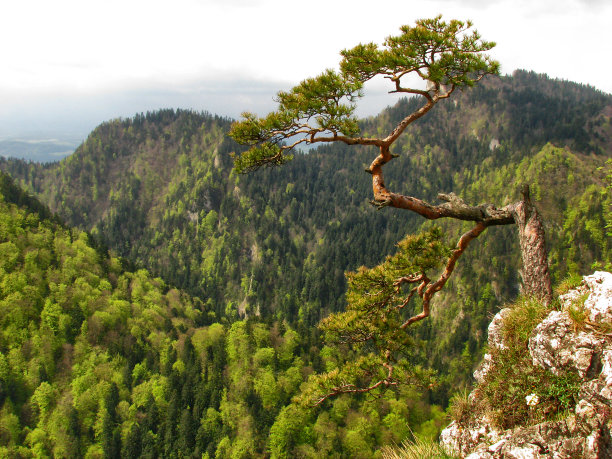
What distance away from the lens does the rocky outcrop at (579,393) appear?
7.18m

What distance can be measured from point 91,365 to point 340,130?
83.2m

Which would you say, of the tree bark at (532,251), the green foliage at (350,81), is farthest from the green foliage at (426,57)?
the tree bark at (532,251)

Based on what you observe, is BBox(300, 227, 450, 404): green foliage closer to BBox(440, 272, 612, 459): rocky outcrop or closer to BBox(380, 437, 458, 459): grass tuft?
BBox(380, 437, 458, 459): grass tuft

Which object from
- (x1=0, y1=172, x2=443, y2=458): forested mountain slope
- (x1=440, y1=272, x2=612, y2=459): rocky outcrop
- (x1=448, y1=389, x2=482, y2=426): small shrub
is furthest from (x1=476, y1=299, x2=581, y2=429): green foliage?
(x1=0, y1=172, x2=443, y2=458): forested mountain slope

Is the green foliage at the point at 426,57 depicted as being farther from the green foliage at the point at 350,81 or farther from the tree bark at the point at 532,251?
the tree bark at the point at 532,251

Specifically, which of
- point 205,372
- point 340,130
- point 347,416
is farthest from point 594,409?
point 205,372

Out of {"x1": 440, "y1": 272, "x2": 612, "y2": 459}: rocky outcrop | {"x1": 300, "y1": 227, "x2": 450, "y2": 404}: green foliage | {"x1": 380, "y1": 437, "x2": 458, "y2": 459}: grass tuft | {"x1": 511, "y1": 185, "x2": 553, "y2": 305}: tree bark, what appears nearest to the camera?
{"x1": 440, "y1": 272, "x2": 612, "y2": 459}: rocky outcrop

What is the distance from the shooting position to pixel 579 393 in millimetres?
7965

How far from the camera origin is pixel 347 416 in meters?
61.6

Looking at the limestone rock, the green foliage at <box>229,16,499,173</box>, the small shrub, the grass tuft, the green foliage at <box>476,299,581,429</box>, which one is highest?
the green foliage at <box>229,16,499,173</box>

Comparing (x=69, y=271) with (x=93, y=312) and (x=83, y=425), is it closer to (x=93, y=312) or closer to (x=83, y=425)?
(x=93, y=312)

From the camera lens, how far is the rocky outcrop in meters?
7.18

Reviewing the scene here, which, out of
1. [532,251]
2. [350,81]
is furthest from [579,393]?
[350,81]

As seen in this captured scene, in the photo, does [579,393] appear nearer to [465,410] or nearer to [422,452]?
[465,410]
